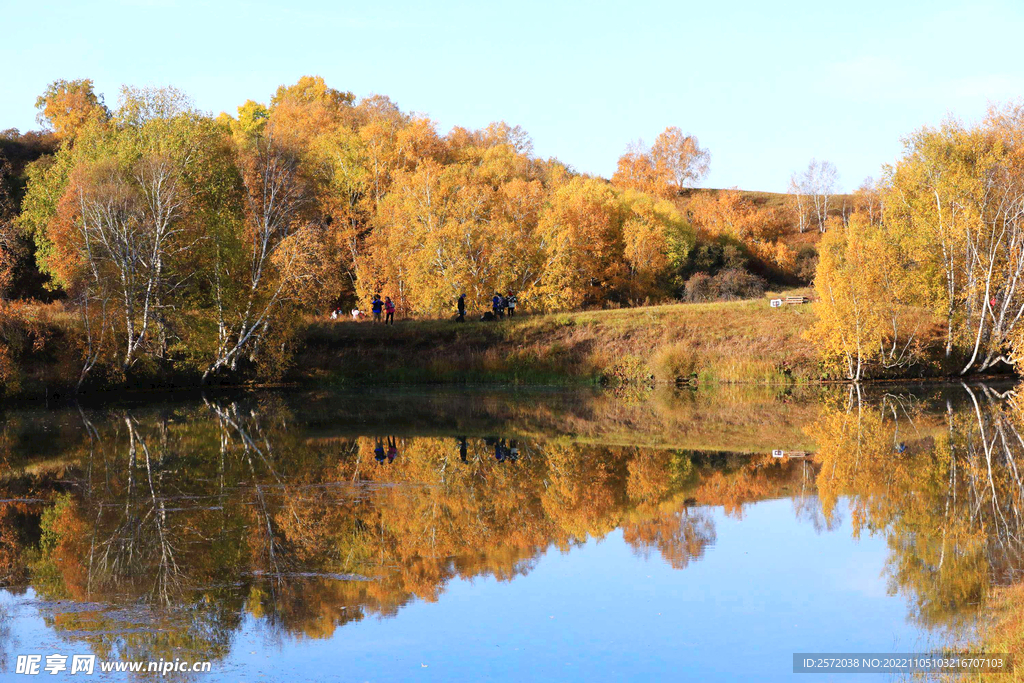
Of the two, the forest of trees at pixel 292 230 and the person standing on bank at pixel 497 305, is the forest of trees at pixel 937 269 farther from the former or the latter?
the forest of trees at pixel 292 230

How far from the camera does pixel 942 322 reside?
38.2 m

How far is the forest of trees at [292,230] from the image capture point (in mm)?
34969

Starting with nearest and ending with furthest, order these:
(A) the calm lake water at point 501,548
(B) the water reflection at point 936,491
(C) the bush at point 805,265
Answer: (A) the calm lake water at point 501,548 < (B) the water reflection at point 936,491 < (C) the bush at point 805,265

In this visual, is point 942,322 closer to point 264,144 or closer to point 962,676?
point 264,144

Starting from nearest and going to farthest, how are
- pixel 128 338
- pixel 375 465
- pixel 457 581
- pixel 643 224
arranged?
pixel 457 581
pixel 375 465
pixel 128 338
pixel 643 224

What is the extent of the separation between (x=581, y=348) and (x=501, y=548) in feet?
98.3

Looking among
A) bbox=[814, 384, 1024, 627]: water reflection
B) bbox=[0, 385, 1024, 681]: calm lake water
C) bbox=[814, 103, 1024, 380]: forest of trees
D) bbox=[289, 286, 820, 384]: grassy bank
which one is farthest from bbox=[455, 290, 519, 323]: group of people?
bbox=[0, 385, 1024, 681]: calm lake water

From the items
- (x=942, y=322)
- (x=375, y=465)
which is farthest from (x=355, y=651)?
(x=942, y=322)

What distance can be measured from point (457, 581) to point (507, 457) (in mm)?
8999

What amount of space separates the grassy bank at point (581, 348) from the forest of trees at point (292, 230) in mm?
2968

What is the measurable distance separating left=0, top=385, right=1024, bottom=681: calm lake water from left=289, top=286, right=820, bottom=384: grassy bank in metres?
15.1

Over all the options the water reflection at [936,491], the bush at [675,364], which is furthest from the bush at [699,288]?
the water reflection at [936,491]

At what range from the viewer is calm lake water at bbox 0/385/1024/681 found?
886cm

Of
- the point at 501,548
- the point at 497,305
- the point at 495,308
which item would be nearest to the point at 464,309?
the point at 495,308
